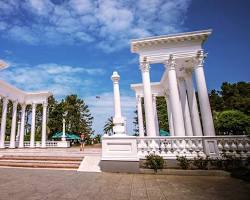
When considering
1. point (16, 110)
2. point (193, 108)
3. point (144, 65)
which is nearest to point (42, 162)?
point (144, 65)

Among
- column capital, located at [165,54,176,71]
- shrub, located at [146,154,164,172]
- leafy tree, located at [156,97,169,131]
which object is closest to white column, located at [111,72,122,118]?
shrub, located at [146,154,164,172]

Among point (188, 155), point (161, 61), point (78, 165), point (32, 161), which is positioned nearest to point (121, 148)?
point (78, 165)

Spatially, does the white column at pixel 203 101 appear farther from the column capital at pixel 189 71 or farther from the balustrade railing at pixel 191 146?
the column capital at pixel 189 71

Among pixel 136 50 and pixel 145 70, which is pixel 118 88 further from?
pixel 136 50

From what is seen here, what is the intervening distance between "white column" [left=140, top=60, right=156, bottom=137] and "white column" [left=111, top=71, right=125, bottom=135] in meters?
2.68

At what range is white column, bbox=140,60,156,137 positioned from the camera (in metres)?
11.3

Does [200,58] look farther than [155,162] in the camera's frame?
Yes

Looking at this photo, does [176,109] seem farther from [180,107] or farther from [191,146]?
[191,146]

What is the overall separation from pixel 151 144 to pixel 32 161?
23.3ft

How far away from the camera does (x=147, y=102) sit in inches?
456

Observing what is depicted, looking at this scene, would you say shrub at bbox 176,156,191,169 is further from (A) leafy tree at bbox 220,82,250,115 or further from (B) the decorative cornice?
(A) leafy tree at bbox 220,82,250,115

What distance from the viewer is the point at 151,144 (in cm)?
878

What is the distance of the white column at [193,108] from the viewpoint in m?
12.9

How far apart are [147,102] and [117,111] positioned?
10.1 ft
